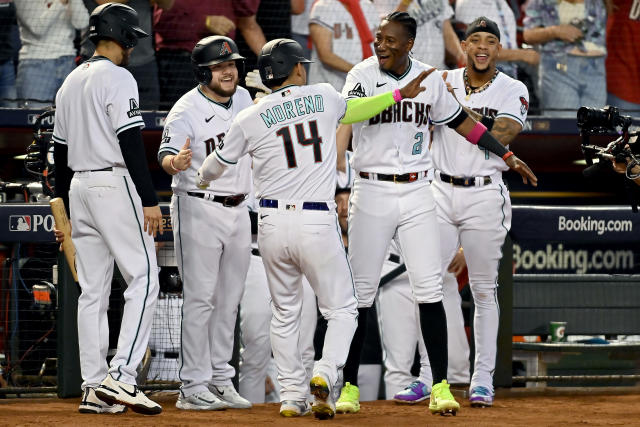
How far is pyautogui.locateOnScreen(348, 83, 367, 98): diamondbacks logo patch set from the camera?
211 inches

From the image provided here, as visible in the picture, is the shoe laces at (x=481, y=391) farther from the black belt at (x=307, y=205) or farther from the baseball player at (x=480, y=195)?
the black belt at (x=307, y=205)

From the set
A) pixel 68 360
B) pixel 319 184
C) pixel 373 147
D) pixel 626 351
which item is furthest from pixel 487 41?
pixel 68 360

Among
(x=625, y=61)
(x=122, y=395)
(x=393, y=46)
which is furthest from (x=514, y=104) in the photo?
(x=625, y=61)

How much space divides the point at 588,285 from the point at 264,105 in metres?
3.01

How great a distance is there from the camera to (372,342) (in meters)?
7.60

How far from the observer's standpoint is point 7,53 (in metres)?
7.98

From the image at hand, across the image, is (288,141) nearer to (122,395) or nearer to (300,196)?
(300,196)

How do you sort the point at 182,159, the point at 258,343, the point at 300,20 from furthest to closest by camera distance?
the point at 300,20, the point at 258,343, the point at 182,159

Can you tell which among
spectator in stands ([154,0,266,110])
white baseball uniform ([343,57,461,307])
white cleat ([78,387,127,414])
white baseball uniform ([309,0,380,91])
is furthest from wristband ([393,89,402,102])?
white baseball uniform ([309,0,380,91])

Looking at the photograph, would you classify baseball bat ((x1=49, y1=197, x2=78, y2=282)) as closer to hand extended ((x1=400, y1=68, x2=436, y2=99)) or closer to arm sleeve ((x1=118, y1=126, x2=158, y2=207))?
arm sleeve ((x1=118, y1=126, x2=158, y2=207))

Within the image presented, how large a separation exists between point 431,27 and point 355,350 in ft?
12.7

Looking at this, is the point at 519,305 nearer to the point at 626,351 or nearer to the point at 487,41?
the point at 626,351

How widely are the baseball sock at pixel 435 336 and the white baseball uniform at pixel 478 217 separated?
47cm

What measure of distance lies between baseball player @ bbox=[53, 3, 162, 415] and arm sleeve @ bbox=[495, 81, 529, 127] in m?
2.06
